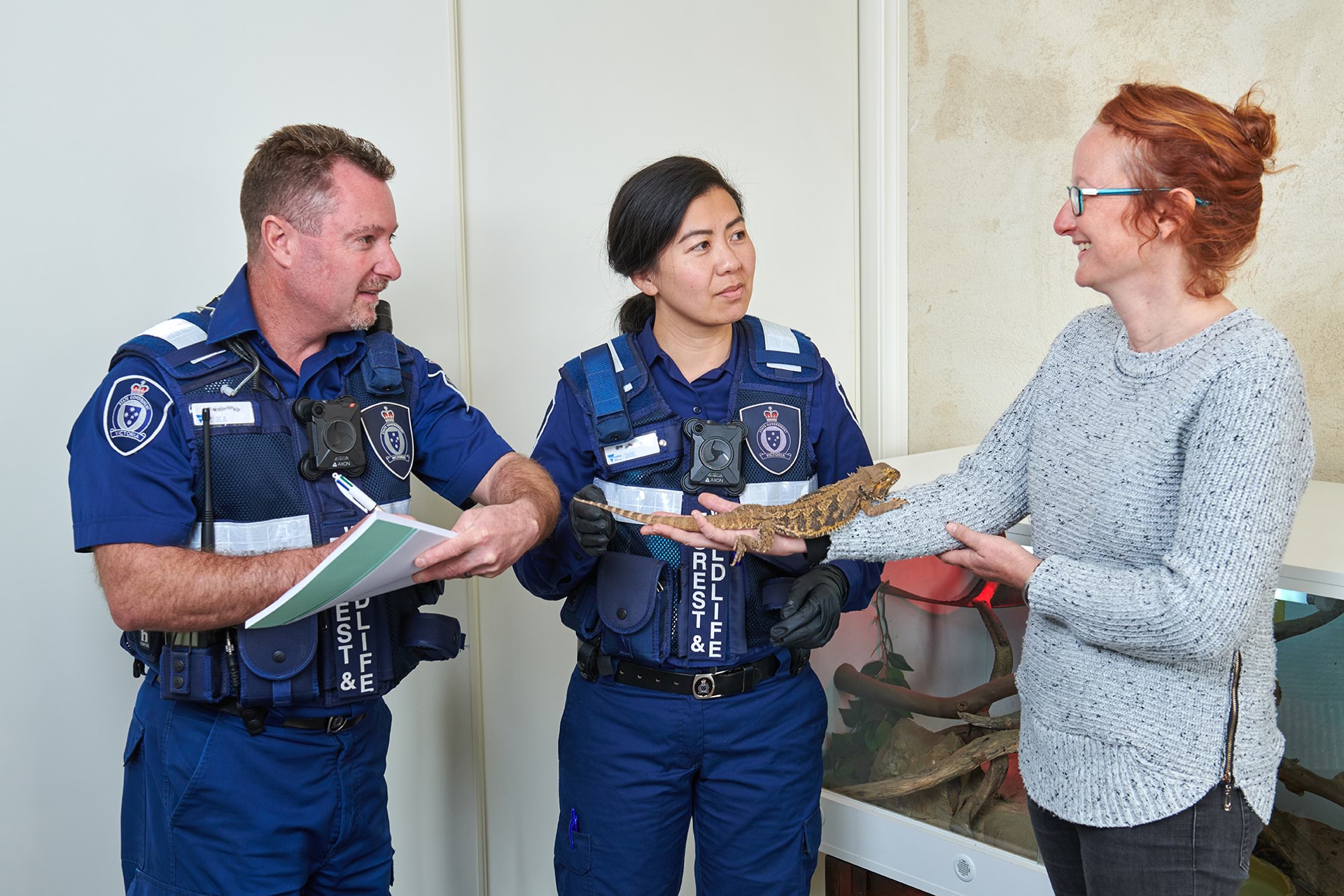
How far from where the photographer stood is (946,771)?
2.49 m

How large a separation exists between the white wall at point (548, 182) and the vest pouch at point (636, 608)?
0.89 meters

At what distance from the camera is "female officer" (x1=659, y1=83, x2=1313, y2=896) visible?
131 cm

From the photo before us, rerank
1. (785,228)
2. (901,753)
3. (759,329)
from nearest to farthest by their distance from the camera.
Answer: (759,329)
(901,753)
(785,228)

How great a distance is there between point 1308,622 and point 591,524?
1349 mm

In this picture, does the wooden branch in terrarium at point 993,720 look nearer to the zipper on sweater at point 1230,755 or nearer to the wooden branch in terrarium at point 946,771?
the wooden branch in terrarium at point 946,771

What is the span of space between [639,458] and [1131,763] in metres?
1.01

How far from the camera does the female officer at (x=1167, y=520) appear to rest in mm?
1312

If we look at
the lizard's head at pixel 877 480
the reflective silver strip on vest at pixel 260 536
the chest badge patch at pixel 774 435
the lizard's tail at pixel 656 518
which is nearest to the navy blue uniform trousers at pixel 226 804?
the reflective silver strip on vest at pixel 260 536

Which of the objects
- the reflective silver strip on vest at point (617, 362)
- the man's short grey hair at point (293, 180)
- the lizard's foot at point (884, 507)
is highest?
the man's short grey hair at point (293, 180)

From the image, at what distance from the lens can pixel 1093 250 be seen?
147 centimetres

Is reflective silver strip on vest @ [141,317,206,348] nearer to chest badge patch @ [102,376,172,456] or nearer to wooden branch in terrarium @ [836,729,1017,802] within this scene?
chest badge patch @ [102,376,172,456]

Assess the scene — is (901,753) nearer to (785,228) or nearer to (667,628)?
(667,628)

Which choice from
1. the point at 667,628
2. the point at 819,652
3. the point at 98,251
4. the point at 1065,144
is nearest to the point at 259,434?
the point at 98,251

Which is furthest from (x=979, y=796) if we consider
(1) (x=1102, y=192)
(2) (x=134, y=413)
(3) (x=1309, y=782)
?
(2) (x=134, y=413)
